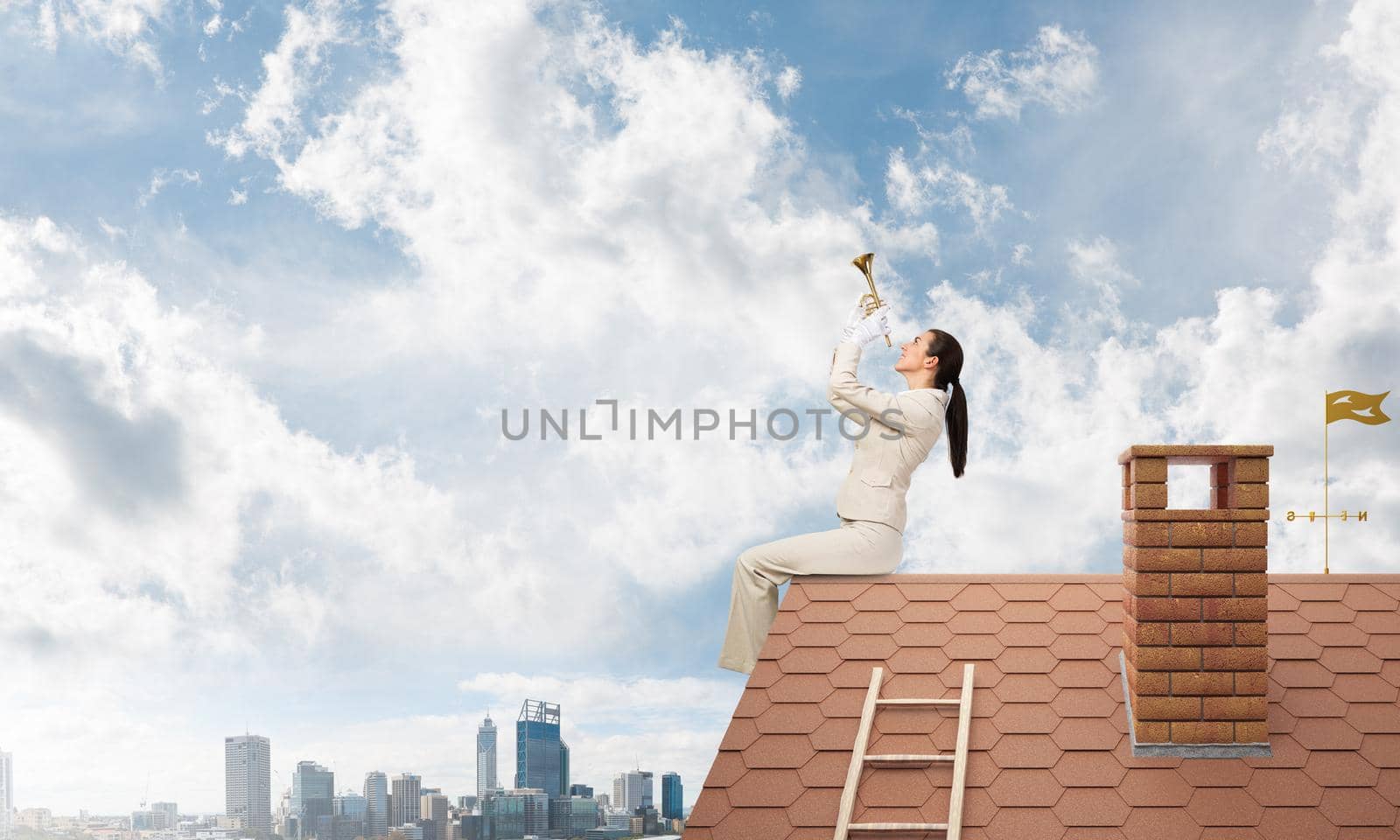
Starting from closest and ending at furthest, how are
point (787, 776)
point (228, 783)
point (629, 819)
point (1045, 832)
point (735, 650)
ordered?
point (1045, 832)
point (787, 776)
point (735, 650)
point (629, 819)
point (228, 783)

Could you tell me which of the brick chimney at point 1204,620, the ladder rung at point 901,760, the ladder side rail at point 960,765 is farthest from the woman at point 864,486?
the brick chimney at point 1204,620

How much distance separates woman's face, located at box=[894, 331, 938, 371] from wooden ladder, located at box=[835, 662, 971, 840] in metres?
2.01

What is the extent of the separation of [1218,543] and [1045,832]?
5.00ft

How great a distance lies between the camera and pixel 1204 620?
→ 4.61m

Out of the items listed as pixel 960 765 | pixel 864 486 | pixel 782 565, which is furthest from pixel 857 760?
pixel 864 486

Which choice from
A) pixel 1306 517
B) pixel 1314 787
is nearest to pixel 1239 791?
pixel 1314 787

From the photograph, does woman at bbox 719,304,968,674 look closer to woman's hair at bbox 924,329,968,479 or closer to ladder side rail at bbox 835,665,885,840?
woman's hair at bbox 924,329,968,479

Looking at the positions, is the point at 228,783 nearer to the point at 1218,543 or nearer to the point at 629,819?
the point at 629,819

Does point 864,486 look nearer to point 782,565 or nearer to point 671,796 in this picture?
point 782,565

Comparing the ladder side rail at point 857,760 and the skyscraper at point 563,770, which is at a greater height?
the ladder side rail at point 857,760

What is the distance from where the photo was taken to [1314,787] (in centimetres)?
445

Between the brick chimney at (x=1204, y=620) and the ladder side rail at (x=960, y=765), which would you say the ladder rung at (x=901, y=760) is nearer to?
Answer: the ladder side rail at (x=960, y=765)

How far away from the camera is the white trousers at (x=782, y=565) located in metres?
5.96

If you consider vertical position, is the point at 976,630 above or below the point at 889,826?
above
